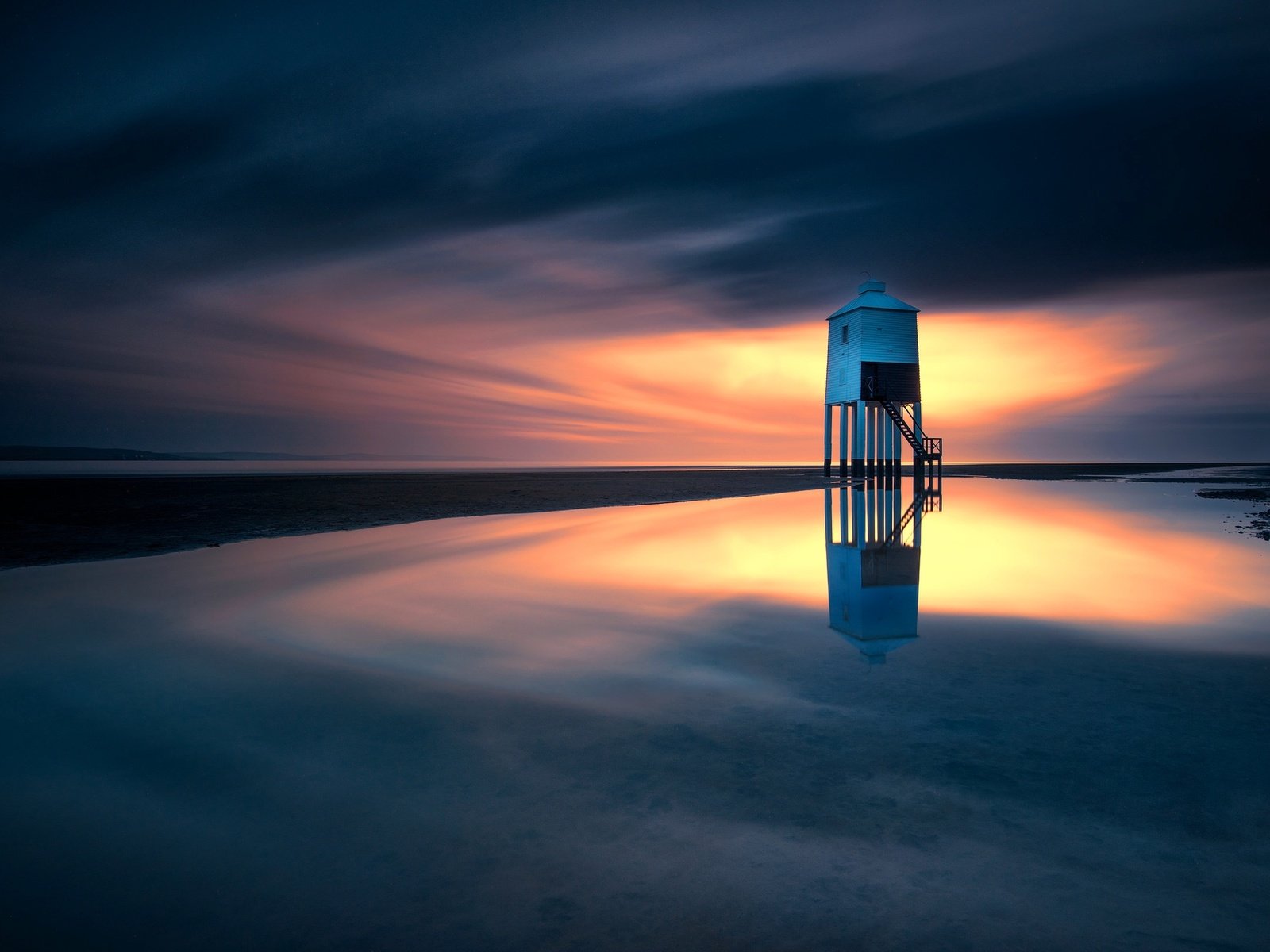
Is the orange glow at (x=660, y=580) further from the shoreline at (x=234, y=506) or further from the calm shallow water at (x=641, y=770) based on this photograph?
the shoreline at (x=234, y=506)

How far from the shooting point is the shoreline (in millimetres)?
17203

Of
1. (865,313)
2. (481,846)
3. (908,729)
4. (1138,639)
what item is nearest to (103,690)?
(481,846)

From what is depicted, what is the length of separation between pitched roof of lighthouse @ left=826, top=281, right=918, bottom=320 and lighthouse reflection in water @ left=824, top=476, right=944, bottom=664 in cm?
1171

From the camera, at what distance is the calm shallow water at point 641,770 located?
3045 mm

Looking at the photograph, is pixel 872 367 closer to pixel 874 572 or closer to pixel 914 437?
pixel 914 437

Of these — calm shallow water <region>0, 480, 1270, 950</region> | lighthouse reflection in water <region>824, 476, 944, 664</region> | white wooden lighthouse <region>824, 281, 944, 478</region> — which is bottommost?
calm shallow water <region>0, 480, 1270, 950</region>

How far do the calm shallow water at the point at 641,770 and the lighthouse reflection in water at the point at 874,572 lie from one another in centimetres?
12

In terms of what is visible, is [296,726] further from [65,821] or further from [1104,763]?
[1104,763]

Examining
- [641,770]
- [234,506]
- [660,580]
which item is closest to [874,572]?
[660,580]

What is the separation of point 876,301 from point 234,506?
98.0 feet

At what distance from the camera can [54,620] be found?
908 centimetres

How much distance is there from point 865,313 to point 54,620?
32936 mm

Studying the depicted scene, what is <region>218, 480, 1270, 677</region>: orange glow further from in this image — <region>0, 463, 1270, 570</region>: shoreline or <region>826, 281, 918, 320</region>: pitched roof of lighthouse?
<region>826, 281, 918, 320</region>: pitched roof of lighthouse

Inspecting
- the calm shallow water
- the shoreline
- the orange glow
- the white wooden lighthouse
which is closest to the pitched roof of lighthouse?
the white wooden lighthouse
